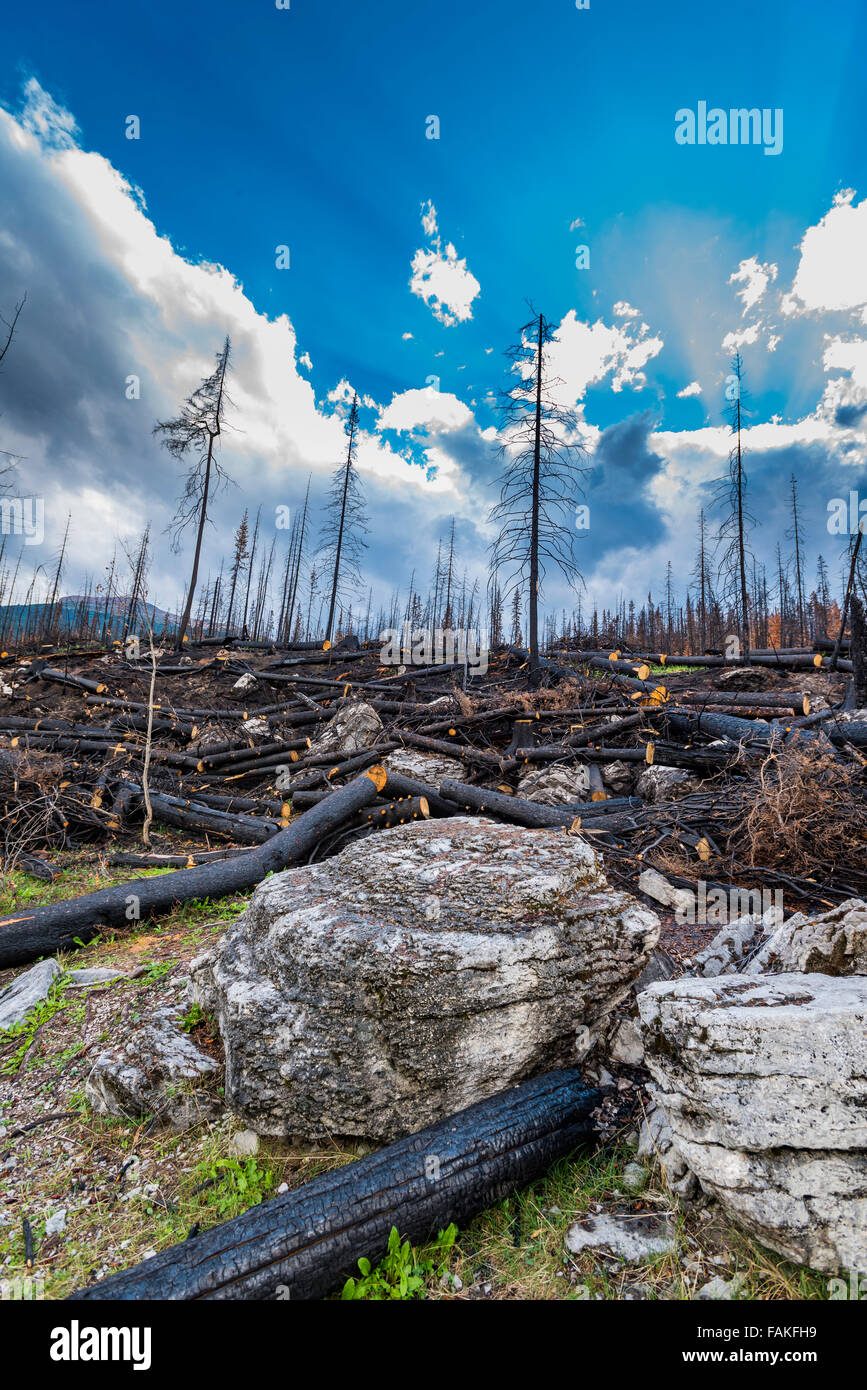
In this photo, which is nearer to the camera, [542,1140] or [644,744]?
[542,1140]

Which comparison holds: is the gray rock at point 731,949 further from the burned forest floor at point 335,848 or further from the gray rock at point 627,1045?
the gray rock at point 627,1045

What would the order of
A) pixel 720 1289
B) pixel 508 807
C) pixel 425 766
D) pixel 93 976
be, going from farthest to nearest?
pixel 425 766 < pixel 508 807 < pixel 93 976 < pixel 720 1289

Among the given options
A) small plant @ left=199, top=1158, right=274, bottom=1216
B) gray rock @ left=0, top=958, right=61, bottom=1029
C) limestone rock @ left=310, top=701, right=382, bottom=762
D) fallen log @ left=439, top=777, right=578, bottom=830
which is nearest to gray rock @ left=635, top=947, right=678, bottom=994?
small plant @ left=199, top=1158, right=274, bottom=1216

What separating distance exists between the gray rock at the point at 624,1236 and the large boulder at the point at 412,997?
0.71 m

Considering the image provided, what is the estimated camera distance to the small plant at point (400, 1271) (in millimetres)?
2203

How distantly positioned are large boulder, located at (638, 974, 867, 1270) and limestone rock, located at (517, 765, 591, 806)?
5.81m

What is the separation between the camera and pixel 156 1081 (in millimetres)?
3381

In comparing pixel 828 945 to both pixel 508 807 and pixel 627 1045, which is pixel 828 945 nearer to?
pixel 627 1045

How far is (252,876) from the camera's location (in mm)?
6520

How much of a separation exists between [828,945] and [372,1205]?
2771 mm

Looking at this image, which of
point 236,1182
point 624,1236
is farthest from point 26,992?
point 624,1236
